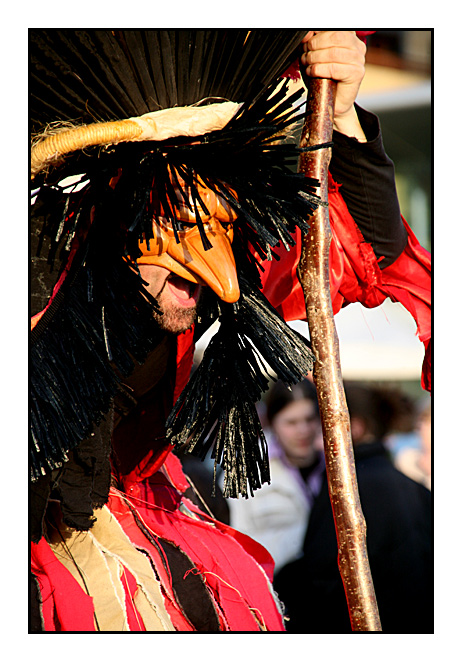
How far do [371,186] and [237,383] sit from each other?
36cm

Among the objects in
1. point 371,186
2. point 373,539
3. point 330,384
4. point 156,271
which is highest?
point 371,186

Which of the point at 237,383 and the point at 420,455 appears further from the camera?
the point at 420,455

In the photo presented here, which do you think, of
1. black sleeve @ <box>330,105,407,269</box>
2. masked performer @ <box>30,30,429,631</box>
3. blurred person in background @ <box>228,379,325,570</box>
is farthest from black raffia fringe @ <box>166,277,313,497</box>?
blurred person in background @ <box>228,379,325,570</box>

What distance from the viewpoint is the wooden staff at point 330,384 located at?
0.90 metres

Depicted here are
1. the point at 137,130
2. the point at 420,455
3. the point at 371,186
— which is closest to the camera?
the point at 137,130

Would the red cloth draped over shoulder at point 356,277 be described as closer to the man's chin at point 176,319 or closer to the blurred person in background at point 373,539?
the man's chin at point 176,319

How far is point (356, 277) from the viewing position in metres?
1.06

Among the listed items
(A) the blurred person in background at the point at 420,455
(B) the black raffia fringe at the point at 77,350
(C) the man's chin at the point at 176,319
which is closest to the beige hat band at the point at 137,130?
(B) the black raffia fringe at the point at 77,350

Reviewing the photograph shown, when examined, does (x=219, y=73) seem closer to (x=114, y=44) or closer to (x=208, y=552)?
(x=114, y=44)

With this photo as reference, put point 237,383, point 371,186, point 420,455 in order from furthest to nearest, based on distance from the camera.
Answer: point 420,455 < point 371,186 < point 237,383

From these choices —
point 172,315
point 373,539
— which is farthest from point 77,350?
point 373,539

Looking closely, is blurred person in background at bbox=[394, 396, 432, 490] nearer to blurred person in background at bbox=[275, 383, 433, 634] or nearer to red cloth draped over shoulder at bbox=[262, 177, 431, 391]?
blurred person in background at bbox=[275, 383, 433, 634]

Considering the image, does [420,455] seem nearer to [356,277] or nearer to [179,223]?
[356,277]
